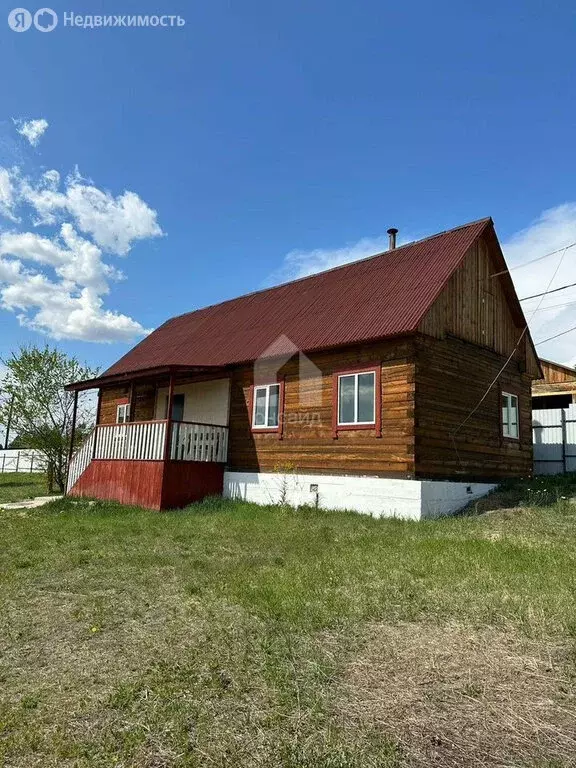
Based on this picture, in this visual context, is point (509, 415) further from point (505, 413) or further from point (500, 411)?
point (500, 411)

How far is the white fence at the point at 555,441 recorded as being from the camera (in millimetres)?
19438

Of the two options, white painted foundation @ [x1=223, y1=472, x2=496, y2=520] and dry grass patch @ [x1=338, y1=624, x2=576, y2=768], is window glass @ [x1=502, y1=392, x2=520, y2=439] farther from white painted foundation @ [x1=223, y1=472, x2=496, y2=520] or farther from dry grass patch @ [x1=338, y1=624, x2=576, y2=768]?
dry grass patch @ [x1=338, y1=624, x2=576, y2=768]

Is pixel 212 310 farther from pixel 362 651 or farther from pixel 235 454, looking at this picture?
pixel 362 651

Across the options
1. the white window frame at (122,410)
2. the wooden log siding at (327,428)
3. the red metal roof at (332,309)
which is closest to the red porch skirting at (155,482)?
the wooden log siding at (327,428)

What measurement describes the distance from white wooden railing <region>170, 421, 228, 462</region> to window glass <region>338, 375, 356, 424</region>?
14.2ft

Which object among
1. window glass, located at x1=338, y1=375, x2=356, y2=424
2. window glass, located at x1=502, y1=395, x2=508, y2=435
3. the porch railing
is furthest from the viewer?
window glass, located at x1=502, y1=395, x2=508, y2=435

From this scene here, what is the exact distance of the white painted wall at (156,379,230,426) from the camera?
1755 cm

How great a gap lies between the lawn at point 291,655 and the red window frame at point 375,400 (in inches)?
172

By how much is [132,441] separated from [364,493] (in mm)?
7135

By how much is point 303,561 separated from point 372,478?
514 centimetres

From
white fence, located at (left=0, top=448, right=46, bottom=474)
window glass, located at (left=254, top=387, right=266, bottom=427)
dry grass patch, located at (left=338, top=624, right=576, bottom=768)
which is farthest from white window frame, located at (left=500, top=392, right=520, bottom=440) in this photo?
white fence, located at (left=0, top=448, right=46, bottom=474)

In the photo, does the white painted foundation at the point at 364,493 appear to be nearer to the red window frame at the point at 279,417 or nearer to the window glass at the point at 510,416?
the red window frame at the point at 279,417

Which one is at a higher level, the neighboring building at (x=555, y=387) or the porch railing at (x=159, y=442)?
the neighboring building at (x=555, y=387)

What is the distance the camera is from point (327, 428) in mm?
14414
